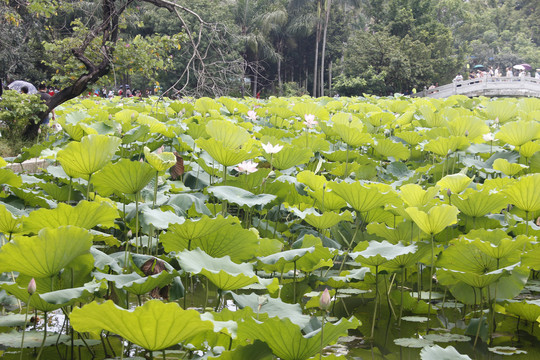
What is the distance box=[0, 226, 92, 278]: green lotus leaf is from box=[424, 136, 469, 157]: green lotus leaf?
219cm

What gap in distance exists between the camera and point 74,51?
19.8 ft

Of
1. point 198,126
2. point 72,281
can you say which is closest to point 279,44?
point 198,126

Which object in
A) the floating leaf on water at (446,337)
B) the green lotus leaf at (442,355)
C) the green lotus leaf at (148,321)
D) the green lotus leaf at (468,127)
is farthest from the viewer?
the green lotus leaf at (468,127)

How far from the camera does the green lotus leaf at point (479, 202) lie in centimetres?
214

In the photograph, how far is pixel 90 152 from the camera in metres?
1.82

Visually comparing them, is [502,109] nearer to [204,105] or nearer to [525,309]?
[204,105]

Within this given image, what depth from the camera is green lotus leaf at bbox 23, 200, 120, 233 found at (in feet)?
5.24

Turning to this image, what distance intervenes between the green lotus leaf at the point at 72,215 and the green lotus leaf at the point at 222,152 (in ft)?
2.23

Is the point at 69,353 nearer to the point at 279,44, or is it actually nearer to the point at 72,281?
the point at 72,281

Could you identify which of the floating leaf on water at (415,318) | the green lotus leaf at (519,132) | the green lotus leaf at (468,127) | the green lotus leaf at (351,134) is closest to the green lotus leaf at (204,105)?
the green lotus leaf at (351,134)

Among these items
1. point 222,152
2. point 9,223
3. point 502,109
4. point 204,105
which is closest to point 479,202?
point 222,152

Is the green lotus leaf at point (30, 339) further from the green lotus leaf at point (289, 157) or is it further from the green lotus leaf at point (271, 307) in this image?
the green lotus leaf at point (289, 157)

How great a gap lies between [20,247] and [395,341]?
1263 mm

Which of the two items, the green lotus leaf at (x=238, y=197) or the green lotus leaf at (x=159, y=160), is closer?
the green lotus leaf at (x=159, y=160)
